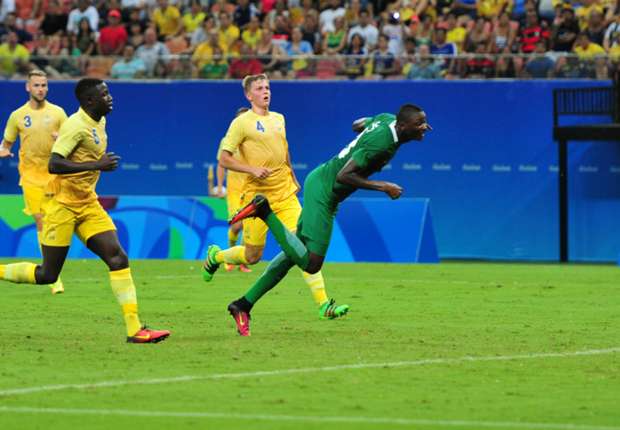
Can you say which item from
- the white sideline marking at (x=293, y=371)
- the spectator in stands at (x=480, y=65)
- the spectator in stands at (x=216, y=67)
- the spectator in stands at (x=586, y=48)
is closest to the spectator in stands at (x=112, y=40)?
the spectator in stands at (x=216, y=67)

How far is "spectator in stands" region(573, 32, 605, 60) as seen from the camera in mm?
26922

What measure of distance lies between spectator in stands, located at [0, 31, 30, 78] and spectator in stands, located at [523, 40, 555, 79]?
9.97 m

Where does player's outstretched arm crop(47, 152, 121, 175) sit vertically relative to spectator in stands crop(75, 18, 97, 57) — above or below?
above

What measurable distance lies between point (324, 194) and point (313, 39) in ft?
51.6

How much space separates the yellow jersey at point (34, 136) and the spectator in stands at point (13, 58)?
30.7 feet

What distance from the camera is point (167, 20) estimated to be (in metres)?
31.2

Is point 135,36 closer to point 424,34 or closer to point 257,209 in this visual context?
point 424,34

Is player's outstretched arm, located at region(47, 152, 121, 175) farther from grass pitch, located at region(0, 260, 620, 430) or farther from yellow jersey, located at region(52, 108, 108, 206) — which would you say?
grass pitch, located at region(0, 260, 620, 430)

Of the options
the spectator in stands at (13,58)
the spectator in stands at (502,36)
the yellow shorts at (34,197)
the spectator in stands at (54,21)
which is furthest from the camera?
the spectator in stands at (54,21)

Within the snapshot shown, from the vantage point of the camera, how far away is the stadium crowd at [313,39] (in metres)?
27.5

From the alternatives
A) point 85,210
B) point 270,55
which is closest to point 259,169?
point 85,210

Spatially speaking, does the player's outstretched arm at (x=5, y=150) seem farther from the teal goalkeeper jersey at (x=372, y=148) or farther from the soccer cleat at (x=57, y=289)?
the teal goalkeeper jersey at (x=372, y=148)

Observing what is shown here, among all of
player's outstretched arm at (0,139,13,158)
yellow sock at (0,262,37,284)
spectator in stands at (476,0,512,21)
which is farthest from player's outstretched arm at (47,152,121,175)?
spectator in stands at (476,0,512,21)

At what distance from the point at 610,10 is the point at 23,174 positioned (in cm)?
1167
